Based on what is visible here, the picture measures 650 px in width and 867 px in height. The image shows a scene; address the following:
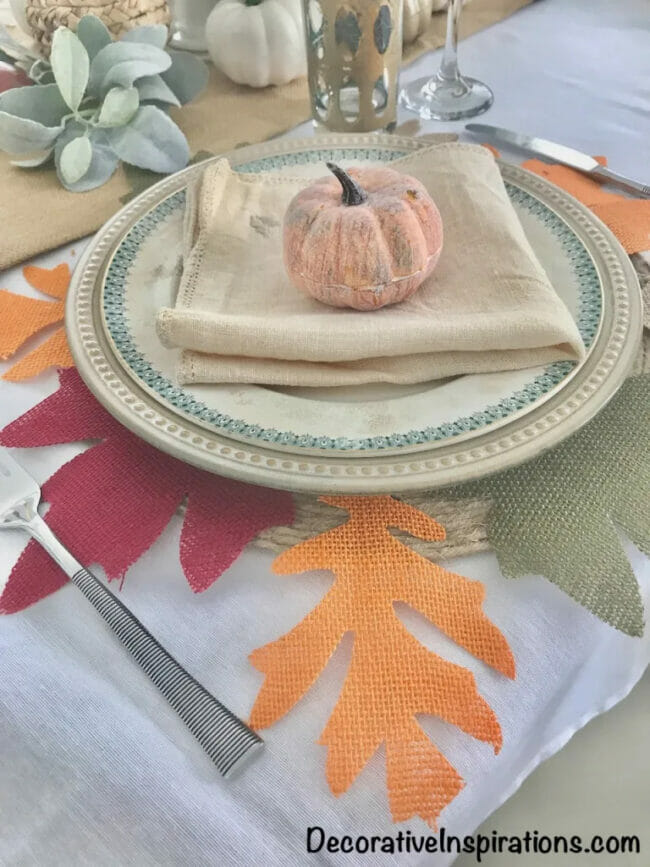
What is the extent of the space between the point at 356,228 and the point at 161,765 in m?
0.30

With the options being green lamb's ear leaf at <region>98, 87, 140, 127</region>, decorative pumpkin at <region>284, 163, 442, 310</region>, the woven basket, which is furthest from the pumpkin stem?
the woven basket

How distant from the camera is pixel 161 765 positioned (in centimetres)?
34

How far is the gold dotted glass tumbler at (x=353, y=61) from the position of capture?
0.67m

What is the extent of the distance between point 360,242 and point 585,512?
198 millimetres

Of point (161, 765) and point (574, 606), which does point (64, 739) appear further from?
point (574, 606)

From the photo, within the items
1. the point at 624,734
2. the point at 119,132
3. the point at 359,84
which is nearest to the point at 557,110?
the point at 359,84

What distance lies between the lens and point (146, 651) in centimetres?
37

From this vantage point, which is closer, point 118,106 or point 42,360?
point 42,360

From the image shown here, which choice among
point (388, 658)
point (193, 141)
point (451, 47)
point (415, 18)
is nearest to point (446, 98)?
point (451, 47)

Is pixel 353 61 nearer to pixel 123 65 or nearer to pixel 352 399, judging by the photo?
pixel 123 65

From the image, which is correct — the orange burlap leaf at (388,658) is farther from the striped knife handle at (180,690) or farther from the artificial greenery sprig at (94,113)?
the artificial greenery sprig at (94,113)

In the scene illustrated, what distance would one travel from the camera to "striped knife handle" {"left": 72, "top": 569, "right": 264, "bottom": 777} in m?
0.33

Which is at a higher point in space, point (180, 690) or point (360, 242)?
point (360, 242)

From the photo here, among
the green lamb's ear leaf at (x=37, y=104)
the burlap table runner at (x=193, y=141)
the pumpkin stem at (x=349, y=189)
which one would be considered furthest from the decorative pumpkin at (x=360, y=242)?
the green lamb's ear leaf at (x=37, y=104)
